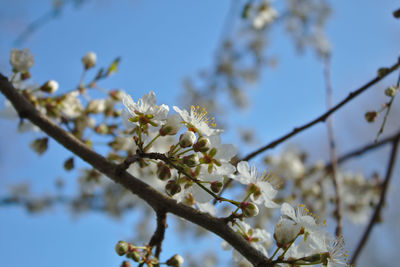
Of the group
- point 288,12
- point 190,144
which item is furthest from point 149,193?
point 288,12

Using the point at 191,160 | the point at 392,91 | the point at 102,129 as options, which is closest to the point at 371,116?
the point at 392,91

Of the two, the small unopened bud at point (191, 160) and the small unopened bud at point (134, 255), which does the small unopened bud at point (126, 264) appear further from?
the small unopened bud at point (191, 160)

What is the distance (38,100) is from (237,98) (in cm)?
429

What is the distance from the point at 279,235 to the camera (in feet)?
2.90

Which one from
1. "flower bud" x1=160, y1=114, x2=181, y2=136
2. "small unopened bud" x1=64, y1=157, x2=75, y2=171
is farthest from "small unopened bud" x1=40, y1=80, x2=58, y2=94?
"flower bud" x1=160, y1=114, x2=181, y2=136

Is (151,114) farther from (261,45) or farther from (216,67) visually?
(261,45)

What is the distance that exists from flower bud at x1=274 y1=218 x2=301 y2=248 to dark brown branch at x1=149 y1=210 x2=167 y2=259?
31 cm

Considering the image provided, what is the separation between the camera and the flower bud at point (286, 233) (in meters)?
0.88

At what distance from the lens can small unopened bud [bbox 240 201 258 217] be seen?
2.83 ft

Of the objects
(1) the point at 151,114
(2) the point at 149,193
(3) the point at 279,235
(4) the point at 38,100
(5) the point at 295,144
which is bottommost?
(3) the point at 279,235

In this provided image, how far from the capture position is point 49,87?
1.42m

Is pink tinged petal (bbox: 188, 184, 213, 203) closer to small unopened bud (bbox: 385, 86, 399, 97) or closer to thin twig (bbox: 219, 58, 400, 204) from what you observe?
thin twig (bbox: 219, 58, 400, 204)

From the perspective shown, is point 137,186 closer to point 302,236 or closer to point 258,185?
point 258,185

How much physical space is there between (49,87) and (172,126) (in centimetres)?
75
